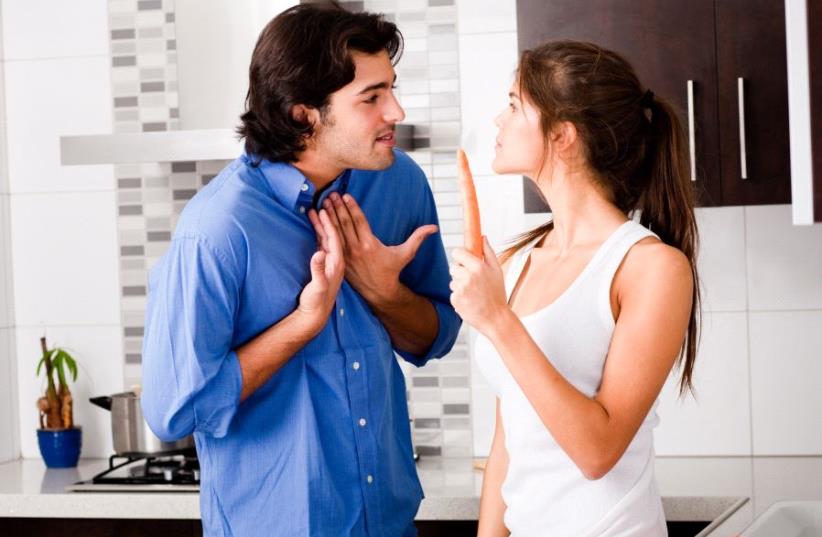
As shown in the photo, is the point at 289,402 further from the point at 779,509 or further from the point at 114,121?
the point at 114,121

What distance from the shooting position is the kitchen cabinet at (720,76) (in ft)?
8.48

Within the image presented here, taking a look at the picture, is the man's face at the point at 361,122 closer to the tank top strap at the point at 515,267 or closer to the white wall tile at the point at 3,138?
the tank top strap at the point at 515,267

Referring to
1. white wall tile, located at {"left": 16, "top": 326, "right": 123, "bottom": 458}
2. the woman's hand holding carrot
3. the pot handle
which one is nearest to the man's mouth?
the woman's hand holding carrot

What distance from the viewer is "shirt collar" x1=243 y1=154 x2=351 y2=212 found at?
1.95 metres

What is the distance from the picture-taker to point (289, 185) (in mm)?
1950

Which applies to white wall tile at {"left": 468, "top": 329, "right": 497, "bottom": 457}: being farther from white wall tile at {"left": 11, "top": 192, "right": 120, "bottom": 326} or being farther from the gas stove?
white wall tile at {"left": 11, "top": 192, "right": 120, "bottom": 326}

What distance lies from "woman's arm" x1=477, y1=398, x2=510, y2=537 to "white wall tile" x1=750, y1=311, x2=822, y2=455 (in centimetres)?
136

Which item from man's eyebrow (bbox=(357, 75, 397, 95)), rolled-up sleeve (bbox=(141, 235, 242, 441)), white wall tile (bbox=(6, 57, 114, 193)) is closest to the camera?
rolled-up sleeve (bbox=(141, 235, 242, 441))

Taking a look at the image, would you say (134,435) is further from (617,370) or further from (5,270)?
(617,370)

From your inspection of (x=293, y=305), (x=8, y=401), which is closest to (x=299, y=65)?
(x=293, y=305)

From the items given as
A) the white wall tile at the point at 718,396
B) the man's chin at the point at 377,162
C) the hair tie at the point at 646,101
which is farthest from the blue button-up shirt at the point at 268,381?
the white wall tile at the point at 718,396

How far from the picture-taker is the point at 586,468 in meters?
1.60

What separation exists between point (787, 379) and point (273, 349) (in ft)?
5.42

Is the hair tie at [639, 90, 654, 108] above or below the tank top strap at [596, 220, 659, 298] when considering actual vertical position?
above
